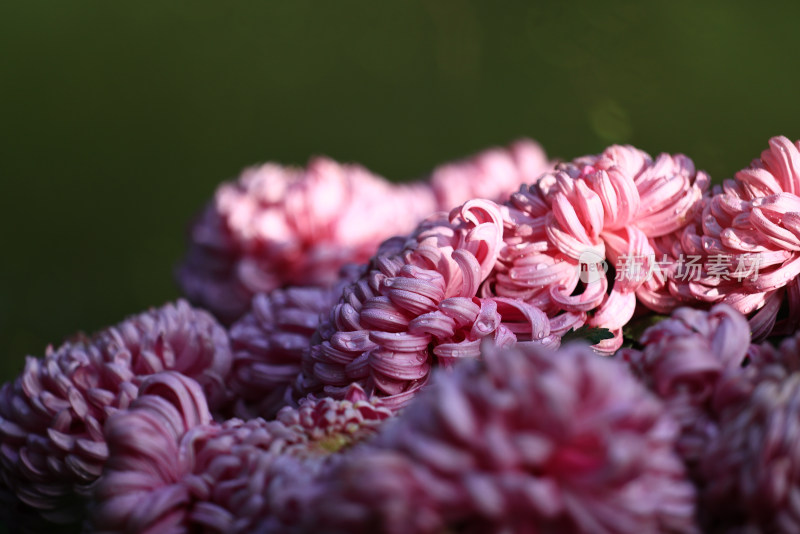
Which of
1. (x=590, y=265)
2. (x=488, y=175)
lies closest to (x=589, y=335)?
(x=590, y=265)

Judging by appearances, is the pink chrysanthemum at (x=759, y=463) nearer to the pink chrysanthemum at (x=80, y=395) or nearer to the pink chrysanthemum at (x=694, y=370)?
the pink chrysanthemum at (x=694, y=370)

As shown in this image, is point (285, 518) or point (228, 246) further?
point (228, 246)

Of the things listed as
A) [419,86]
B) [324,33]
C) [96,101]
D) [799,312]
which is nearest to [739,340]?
[799,312]

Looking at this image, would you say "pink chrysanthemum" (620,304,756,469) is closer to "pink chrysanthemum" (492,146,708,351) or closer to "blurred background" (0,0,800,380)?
"pink chrysanthemum" (492,146,708,351)

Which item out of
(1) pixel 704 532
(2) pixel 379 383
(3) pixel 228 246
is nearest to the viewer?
(1) pixel 704 532

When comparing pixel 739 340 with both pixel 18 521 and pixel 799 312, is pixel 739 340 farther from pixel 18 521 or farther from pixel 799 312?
pixel 18 521

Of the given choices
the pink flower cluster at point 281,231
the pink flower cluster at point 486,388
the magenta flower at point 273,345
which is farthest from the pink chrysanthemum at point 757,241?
the pink flower cluster at point 281,231
